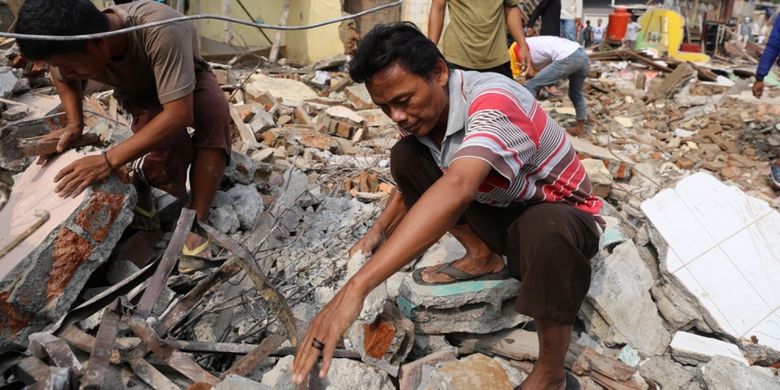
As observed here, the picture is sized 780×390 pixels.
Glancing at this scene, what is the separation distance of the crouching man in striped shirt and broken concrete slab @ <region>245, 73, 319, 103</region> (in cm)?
A: 551

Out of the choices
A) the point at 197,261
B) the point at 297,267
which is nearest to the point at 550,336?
the point at 297,267

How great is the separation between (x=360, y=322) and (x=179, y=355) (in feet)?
2.53

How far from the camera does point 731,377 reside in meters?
2.47

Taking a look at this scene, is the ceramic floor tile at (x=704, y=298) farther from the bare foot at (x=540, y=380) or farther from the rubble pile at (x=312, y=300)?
the bare foot at (x=540, y=380)

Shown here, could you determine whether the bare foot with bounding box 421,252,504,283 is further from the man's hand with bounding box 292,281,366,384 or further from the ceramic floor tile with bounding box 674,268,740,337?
the man's hand with bounding box 292,281,366,384

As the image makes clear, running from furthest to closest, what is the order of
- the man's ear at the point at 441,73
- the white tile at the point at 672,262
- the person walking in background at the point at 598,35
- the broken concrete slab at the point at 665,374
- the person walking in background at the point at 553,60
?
the person walking in background at the point at 598,35 → the person walking in background at the point at 553,60 → the white tile at the point at 672,262 → the broken concrete slab at the point at 665,374 → the man's ear at the point at 441,73

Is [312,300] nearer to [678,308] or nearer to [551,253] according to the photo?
[551,253]

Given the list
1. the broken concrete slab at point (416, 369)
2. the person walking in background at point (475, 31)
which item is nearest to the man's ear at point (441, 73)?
the broken concrete slab at point (416, 369)

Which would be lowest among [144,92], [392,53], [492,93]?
[144,92]

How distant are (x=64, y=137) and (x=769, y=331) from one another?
3.93 m

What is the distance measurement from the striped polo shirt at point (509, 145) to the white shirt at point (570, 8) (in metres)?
11.3

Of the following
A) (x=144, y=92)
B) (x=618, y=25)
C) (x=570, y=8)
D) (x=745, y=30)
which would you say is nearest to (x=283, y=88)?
(x=144, y=92)

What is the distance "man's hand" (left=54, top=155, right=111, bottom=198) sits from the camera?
2668 millimetres

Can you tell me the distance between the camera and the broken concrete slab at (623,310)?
2887 mm
